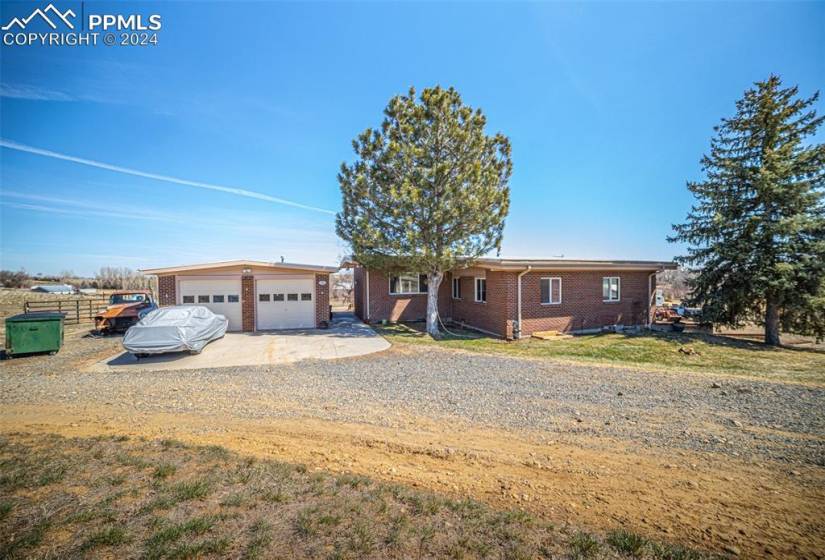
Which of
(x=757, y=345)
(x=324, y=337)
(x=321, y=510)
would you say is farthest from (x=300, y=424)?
(x=757, y=345)

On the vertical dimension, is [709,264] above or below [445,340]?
above

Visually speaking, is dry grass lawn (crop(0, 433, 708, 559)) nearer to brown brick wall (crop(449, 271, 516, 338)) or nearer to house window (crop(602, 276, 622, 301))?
brown brick wall (crop(449, 271, 516, 338))

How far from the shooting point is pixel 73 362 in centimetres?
913

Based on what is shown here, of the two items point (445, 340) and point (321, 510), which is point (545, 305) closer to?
point (445, 340)

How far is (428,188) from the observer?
13312 millimetres

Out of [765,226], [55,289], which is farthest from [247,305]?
[55,289]

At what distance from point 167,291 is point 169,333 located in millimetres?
5587

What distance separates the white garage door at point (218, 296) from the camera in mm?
14070

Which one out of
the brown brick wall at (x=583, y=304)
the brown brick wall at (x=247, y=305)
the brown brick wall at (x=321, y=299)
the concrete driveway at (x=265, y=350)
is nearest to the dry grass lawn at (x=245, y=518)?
the concrete driveway at (x=265, y=350)

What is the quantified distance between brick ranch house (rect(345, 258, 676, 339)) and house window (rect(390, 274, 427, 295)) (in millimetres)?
51

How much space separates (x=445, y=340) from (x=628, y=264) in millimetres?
8635

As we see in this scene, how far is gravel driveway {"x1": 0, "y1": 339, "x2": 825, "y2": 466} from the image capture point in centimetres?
496

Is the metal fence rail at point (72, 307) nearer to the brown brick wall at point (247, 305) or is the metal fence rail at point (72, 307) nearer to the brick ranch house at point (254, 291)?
the brick ranch house at point (254, 291)

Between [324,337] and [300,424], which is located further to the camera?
[324,337]
